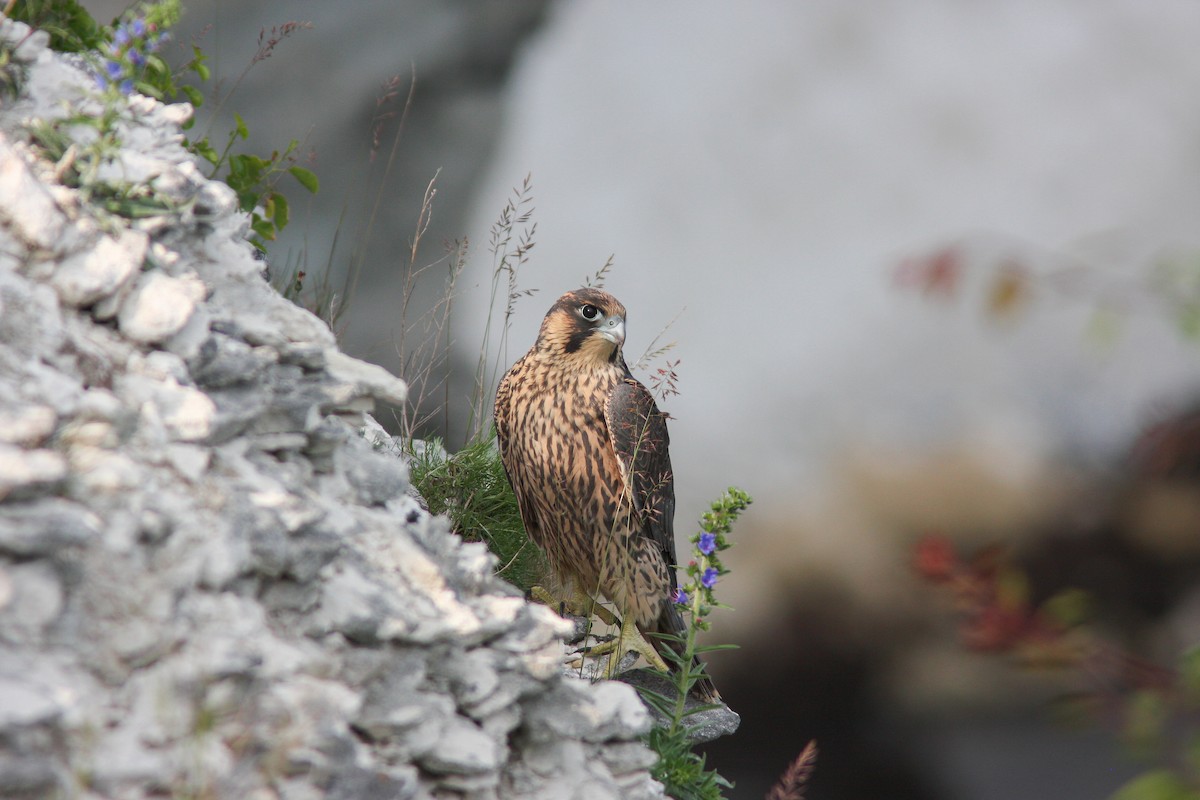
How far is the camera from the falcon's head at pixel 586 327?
343 centimetres

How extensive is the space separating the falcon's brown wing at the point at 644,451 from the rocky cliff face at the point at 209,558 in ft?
3.65

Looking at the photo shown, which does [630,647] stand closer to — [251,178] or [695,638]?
[695,638]

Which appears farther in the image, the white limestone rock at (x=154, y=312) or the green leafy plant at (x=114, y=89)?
the green leafy plant at (x=114, y=89)

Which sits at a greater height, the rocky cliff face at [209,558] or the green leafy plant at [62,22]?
the green leafy plant at [62,22]

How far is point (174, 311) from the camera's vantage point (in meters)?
1.93

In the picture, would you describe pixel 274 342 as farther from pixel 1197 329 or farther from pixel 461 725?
pixel 1197 329

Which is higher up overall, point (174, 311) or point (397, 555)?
point (174, 311)

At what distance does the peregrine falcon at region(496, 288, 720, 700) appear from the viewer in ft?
11.1

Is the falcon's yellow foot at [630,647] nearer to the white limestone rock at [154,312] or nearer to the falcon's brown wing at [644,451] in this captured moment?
the falcon's brown wing at [644,451]

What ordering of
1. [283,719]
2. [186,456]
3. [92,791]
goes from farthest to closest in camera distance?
[186,456], [283,719], [92,791]

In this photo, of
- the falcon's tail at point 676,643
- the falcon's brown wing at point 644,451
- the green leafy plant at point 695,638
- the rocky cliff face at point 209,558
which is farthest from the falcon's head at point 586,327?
the rocky cliff face at point 209,558

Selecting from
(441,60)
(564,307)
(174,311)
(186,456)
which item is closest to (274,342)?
(174,311)

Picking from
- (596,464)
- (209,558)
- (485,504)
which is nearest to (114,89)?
(209,558)

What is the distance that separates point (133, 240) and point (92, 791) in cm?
97
